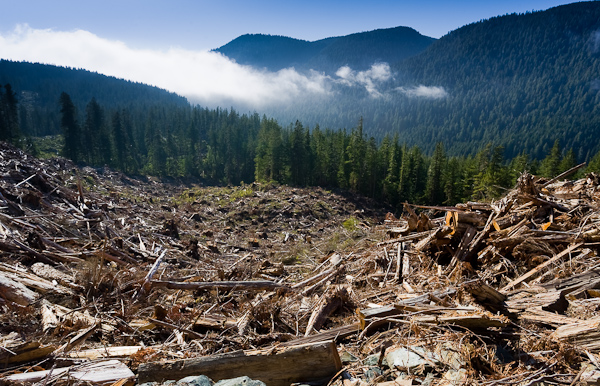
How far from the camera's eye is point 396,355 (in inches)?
125

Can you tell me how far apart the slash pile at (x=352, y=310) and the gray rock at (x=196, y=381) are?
199mm

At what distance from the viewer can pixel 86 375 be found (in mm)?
3035

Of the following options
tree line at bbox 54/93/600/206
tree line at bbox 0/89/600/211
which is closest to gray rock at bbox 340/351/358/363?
tree line at bbox 54/93/600/206

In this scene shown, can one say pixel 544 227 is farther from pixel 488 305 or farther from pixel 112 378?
pixel 112 378

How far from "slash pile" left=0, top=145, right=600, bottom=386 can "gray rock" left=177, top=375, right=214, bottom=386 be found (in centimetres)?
20

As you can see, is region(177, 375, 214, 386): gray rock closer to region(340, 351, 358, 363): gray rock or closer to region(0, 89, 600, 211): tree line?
region(340, 351, 358, 363): gray rock

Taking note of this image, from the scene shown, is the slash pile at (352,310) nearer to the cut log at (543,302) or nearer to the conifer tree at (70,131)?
the cut log at (543,302)

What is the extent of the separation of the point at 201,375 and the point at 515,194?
7317 millimetres

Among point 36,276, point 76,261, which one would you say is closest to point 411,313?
point 36,276

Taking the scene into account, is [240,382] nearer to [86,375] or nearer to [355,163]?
[86,375]

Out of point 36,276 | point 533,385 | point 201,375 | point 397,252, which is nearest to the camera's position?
point 533,385

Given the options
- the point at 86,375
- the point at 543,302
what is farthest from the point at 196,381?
the point at 543,302

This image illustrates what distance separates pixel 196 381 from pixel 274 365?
765 millimetres

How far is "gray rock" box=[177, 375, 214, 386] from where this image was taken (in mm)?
2719
